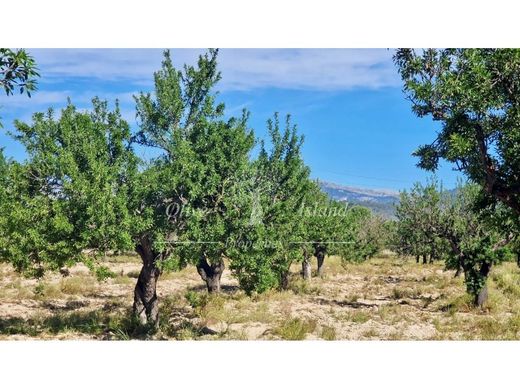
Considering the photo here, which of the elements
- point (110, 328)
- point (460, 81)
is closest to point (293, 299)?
point (110, 328)

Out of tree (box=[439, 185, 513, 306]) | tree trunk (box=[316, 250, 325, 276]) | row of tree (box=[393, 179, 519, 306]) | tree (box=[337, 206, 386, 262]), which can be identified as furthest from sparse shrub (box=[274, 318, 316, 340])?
tree trunk (box=[316, 250, 325, 276])

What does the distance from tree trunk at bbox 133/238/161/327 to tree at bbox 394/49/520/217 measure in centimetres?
832

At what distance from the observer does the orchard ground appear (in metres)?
13.4

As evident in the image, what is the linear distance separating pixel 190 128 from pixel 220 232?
326cm

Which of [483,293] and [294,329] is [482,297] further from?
[294,329]

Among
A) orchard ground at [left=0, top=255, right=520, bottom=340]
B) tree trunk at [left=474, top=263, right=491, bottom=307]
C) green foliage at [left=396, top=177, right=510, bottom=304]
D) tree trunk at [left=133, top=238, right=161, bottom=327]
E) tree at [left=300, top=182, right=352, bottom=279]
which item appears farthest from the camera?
tree trunk at [left=474, top=263, right=491, bottom=307]

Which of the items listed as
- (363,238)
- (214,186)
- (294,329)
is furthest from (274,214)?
(363,238)

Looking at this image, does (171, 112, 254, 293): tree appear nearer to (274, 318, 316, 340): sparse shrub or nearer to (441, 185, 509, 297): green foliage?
(274, 318, 316, 340): sparse shrub

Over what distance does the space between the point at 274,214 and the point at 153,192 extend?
353cm

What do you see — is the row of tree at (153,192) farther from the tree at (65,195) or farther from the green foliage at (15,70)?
the green foliage at (15,70)

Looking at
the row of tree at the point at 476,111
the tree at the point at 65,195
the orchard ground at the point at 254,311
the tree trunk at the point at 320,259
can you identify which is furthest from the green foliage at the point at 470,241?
the tree at the point at 65,195

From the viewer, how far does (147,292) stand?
47.0 ft

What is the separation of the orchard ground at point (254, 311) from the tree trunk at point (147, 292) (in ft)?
1.19
